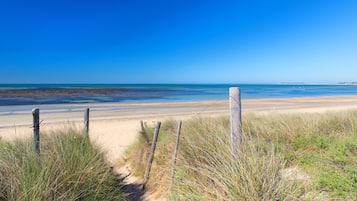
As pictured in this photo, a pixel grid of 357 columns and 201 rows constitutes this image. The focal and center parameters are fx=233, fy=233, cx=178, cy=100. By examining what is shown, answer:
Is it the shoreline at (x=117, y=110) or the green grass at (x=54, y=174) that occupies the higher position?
the green grass at (x=54, y=174)

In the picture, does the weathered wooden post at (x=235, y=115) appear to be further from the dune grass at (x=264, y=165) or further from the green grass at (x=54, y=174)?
the green grass at (x=54, y=174)

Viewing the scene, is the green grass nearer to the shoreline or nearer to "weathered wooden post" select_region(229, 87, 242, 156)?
"weathered wooden post" select_region(229, 87, 242, 156)

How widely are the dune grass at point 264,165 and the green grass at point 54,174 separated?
1.16m

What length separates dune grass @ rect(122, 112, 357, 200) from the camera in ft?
8.46

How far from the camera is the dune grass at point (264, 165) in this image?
258 cm

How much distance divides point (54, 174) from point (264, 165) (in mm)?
2714

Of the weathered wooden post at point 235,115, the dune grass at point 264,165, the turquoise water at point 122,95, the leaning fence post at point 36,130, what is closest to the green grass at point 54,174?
the leaning fence post at point 36,130

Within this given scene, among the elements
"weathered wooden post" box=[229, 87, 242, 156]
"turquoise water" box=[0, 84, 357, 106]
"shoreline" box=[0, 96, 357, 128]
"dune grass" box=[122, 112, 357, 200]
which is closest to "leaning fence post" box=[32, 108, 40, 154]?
"dune grass" box=[122, 112, 357, 200]

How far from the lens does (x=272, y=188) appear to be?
2.47 meters

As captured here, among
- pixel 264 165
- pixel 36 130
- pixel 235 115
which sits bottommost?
pixel 264 165

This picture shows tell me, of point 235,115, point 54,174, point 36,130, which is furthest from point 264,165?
point 36,130

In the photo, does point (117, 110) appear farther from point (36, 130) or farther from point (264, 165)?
point (264, 165)

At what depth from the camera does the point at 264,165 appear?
9.09ft

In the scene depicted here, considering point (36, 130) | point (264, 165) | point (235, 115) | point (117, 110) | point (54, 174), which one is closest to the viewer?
point (264, 165)
